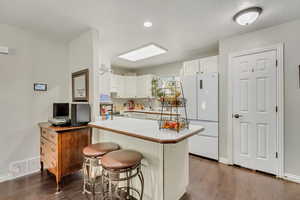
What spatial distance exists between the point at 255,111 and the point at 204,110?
3.04 ft

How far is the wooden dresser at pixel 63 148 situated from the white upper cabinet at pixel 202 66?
8.94 feet

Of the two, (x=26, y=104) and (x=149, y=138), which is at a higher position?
(x=26, y=104)

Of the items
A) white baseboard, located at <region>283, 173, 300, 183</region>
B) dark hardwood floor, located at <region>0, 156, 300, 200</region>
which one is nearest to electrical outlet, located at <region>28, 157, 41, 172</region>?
dark hardwood floor, located at <region>0, 156, 300, 200</region>

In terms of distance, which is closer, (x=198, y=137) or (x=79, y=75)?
(x=79, y=75)

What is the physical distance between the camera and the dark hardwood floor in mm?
1863

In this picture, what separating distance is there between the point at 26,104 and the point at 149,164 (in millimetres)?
2493

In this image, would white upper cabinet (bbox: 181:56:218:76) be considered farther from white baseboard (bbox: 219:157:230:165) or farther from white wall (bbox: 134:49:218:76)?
white baseboard (bbox: 219:157:230:165)

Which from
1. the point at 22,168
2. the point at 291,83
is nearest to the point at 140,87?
the point at 22,168

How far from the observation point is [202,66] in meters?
3.33

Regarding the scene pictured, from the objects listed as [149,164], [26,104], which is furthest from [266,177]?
[26,104]

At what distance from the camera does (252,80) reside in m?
2.57

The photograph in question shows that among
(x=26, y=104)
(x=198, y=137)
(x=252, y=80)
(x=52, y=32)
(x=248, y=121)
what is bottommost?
(x=198, y=137)

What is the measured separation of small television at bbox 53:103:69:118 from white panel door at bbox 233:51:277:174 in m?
3.39

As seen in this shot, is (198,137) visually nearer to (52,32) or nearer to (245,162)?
(245,162)
